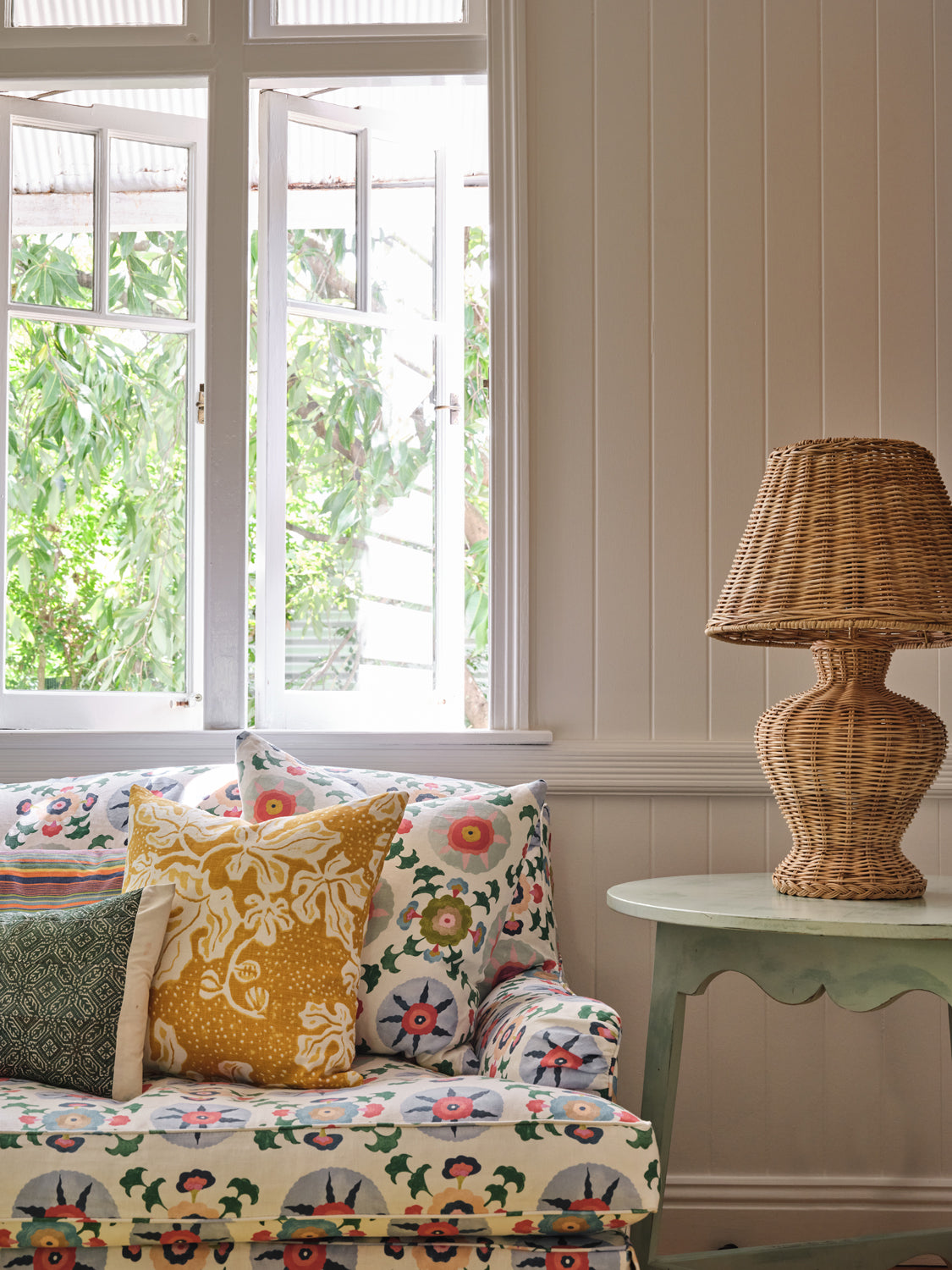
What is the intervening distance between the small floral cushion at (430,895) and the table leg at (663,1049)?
0.25 metres

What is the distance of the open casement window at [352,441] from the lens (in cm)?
227

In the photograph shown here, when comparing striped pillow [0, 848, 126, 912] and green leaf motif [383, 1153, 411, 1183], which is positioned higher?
striped pillow [0, 848, 126, 912]

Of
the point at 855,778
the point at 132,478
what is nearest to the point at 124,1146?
the point at 855,778

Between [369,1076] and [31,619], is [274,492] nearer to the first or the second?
[31,619]

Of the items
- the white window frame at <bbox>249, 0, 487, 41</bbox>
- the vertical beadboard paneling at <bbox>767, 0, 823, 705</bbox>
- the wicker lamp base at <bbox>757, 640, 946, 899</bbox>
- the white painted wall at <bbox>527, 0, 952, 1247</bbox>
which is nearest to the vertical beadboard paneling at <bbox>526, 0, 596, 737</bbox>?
the white painted wall at <bbox>527, 0, 952, 1247</bbox>

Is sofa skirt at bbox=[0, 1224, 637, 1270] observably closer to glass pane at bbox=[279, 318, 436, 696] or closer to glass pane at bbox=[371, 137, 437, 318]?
glass pane at bbox=[279, 318, 436, 696]

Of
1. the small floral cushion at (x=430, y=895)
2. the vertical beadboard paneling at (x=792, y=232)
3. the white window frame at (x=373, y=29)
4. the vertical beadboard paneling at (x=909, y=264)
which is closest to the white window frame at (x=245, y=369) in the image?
the white window frame at (x=373, y=29)

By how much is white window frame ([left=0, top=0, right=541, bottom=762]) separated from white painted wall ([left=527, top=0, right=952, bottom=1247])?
0.04 meters

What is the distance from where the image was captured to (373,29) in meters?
2.22

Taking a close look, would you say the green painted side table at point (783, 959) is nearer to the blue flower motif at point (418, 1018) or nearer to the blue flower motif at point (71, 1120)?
the blue flower motif at point (418, 1018)

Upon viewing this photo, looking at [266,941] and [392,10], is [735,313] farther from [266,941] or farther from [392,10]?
[266,941]

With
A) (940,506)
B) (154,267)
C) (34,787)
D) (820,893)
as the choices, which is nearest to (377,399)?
(154,267)

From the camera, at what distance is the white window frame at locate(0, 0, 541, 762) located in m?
2.14

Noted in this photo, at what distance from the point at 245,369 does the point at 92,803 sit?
909 millimetres
